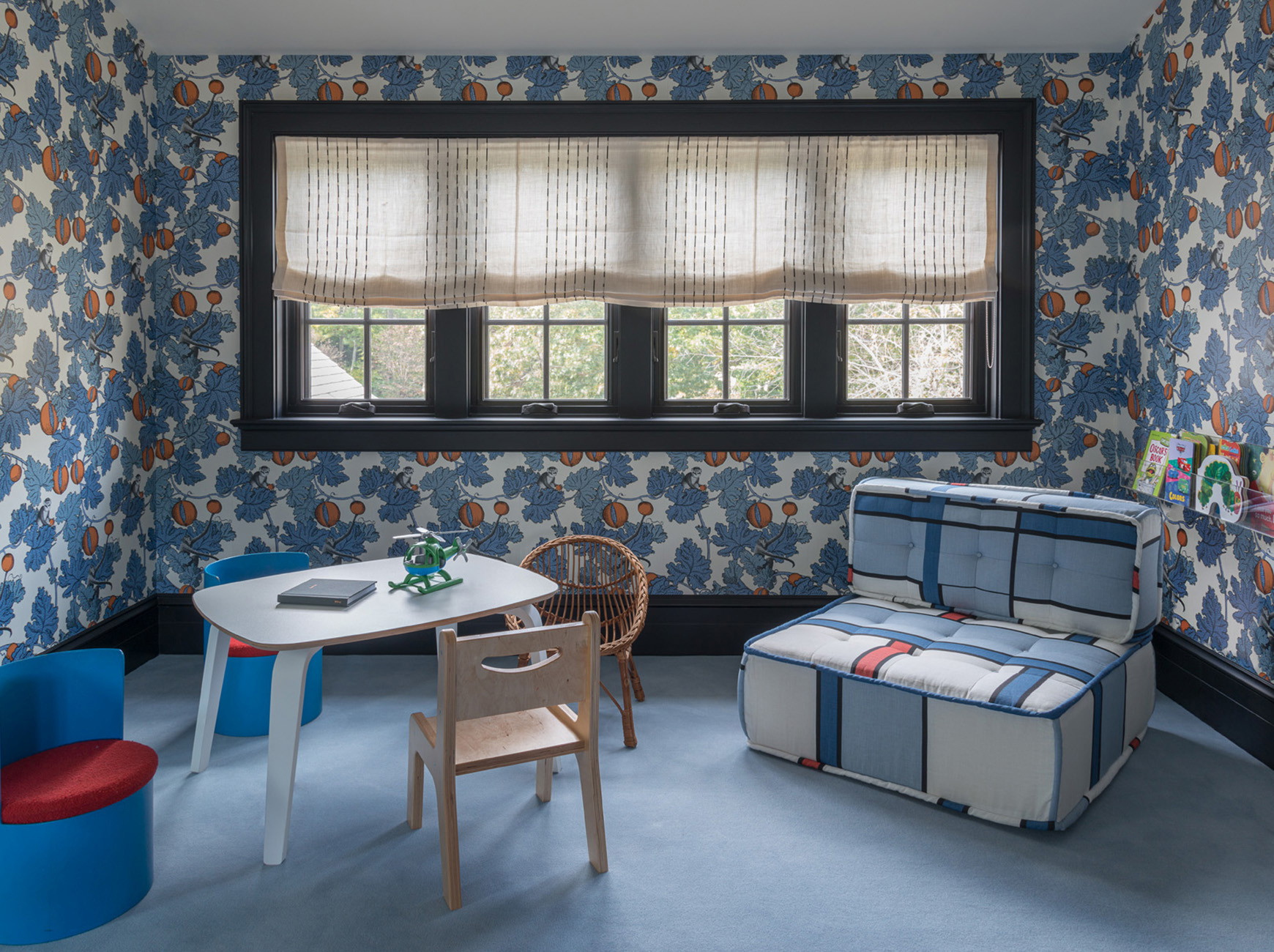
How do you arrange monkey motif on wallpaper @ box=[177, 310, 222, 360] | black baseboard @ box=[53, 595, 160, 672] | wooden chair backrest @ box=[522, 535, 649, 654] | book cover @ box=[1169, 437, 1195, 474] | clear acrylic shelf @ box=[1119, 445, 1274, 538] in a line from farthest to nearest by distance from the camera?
monkey motif on wallpaper @ box=[177, 310, 222, 360] → wooden chair backrest @ box=[522, 535, 649, 654] → black baseboard @ box=[53, 595, 160, 672] → book cover @ box=[1169, 437, 1195, 474] → clear acrylic shelf @ box=[1119, 445, 1274, 538]

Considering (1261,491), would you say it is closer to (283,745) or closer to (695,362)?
(695,362)

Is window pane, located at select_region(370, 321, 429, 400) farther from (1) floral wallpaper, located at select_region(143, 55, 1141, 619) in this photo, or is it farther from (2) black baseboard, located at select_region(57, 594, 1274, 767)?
(2) black baseboard, located at select_region(57, 594, 1274, 767)

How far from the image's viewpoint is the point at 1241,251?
2.93m

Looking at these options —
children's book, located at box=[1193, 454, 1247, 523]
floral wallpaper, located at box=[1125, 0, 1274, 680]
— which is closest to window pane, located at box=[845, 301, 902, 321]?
floral wallpaper, located at box=[1125, 0, 1274, 680]

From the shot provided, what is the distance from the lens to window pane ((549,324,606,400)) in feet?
12.9

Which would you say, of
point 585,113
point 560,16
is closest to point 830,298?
point 585,113

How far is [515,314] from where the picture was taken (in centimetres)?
393

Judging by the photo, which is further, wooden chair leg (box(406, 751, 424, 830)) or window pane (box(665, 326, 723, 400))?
window pane (box(665, 326, 723, 400))

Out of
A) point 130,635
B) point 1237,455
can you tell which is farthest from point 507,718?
point 1237,455

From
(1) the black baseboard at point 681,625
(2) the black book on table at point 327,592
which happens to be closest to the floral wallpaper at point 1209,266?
(1) the black baseboard at point 681,625

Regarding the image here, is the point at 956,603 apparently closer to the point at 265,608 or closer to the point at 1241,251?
the point at 1241,251

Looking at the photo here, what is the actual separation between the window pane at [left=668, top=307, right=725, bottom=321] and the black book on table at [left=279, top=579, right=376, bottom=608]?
1.88m

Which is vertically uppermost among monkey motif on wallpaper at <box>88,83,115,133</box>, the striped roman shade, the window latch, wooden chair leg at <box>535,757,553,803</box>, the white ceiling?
the white ceiling

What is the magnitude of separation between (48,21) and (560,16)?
179 cm
